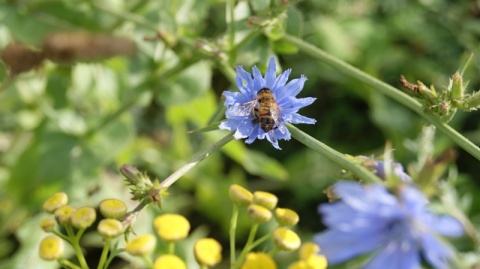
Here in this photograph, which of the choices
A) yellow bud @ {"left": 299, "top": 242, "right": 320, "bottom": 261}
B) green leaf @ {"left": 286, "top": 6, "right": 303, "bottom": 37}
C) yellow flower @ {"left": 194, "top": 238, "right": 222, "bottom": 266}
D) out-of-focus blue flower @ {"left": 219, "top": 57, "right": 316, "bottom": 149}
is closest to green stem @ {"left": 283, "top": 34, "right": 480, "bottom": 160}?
green leaf @ {"left": 286, "top": 6, "right": 303, "bottom": 37}

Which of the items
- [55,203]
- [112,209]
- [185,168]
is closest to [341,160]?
[185,168]

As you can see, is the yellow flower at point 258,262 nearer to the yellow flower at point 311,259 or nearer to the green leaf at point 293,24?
the yellow flower at point 311,259

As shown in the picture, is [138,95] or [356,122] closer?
[138,95]

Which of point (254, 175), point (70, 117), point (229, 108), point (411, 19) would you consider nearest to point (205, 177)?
point (254, 175)

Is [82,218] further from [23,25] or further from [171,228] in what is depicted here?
[23,25]

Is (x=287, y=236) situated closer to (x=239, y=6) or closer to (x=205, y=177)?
(x=239, y=6)

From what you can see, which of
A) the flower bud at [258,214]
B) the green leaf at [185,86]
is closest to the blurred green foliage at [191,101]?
the green leaf at [185,86]
